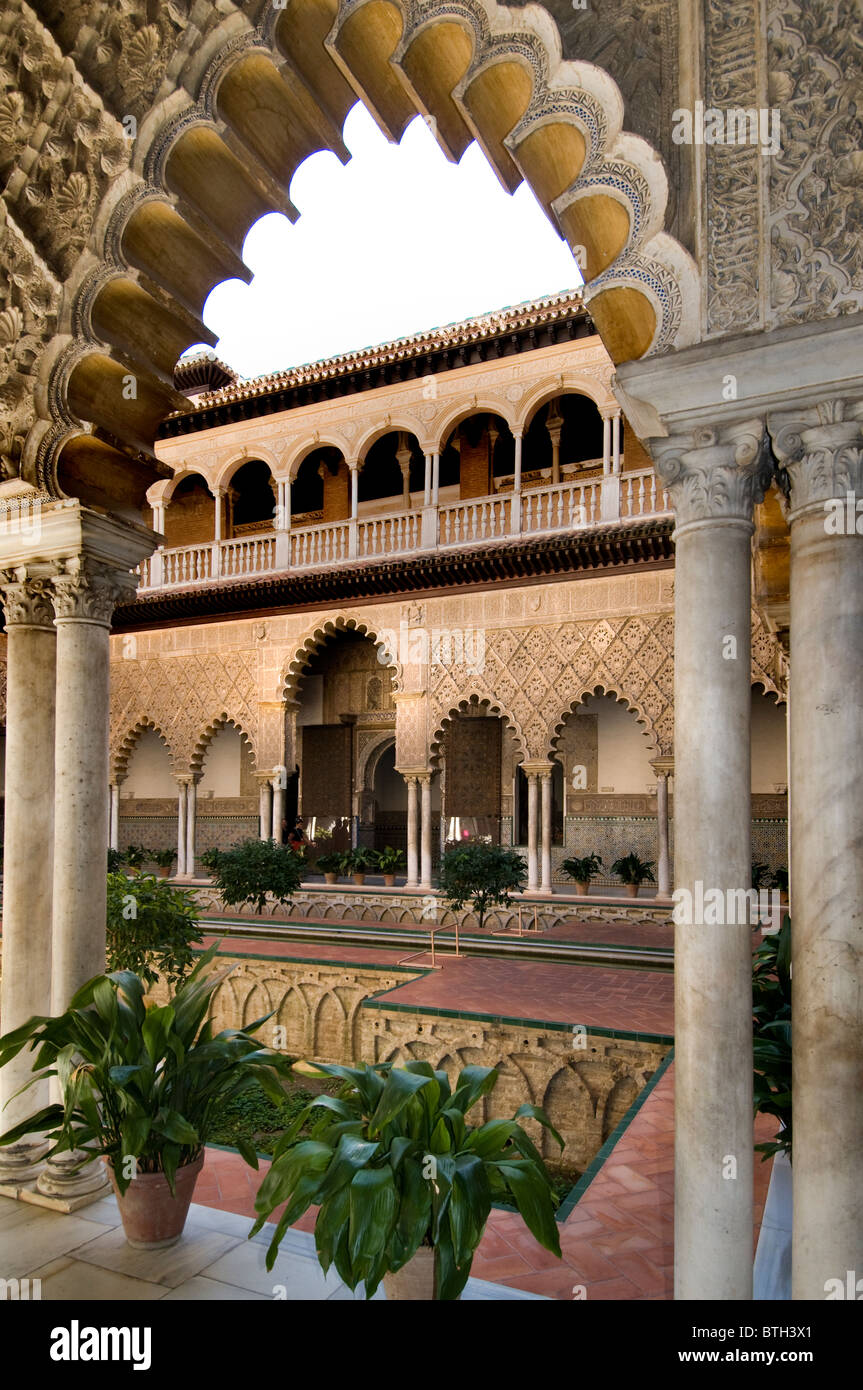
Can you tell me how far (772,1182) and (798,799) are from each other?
2.09 m

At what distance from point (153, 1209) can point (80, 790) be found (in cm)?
173

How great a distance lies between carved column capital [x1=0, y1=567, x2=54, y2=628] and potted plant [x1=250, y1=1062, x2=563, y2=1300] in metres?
2.75

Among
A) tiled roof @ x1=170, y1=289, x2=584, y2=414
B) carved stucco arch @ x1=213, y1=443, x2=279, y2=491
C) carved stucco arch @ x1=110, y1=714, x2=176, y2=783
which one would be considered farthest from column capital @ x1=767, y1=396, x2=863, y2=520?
carved stucco arch @ x1=110, y1=714, x2=176, y2=783

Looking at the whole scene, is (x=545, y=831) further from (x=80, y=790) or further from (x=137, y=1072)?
(x=137, y=1072)

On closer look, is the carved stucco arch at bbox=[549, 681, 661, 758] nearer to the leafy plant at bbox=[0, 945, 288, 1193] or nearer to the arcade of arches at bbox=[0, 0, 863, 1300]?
the arcade of arches at bbox=[0, 0, 863, 1300]

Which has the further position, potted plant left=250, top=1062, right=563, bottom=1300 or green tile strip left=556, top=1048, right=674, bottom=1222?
green tile strip left=556, top=1048, right=674, bottom=1222

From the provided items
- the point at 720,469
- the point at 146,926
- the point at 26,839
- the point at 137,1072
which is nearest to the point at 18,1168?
the point at 137,1072

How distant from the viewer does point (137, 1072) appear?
3.22 metres

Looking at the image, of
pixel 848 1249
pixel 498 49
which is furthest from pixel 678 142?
pixel 848 1249

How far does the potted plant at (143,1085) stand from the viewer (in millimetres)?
3170

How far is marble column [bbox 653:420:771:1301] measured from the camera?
2.49m

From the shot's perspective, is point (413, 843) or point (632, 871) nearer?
point (632, 871)
